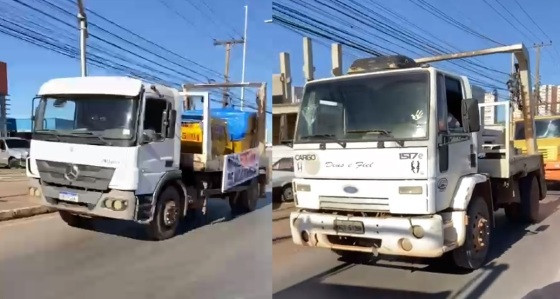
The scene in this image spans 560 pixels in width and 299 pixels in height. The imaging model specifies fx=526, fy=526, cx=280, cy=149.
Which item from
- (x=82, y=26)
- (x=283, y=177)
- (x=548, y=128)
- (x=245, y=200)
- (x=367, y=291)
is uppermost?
(x=82, y=26)

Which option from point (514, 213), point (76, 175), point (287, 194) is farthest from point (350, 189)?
point (514, 213)

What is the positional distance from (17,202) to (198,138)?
1868 mm

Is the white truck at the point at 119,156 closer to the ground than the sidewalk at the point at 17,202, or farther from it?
farther from it

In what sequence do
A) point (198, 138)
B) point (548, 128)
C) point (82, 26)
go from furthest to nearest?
point (548, 128), point (198, 138), point (82, 26)

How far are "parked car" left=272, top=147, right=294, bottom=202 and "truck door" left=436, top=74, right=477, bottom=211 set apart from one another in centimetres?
105

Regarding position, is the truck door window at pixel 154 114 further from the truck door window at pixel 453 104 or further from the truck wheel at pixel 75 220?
the truck door window at pixel 453 104

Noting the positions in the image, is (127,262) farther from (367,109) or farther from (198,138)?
(198,138)

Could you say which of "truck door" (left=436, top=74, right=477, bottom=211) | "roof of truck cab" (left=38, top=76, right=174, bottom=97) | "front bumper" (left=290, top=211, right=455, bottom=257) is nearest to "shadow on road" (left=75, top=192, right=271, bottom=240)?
"front bumper" (left=290, top=211, right=455, bottom=257)

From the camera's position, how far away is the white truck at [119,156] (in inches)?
160

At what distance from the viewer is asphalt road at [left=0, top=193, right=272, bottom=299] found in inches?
118

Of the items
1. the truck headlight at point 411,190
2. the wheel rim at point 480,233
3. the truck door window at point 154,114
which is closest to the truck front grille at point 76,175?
the truck door window at point 154,114

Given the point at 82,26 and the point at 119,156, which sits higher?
the point at 82,26

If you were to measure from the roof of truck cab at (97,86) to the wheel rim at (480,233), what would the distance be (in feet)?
9.35

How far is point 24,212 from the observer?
14.9ft
